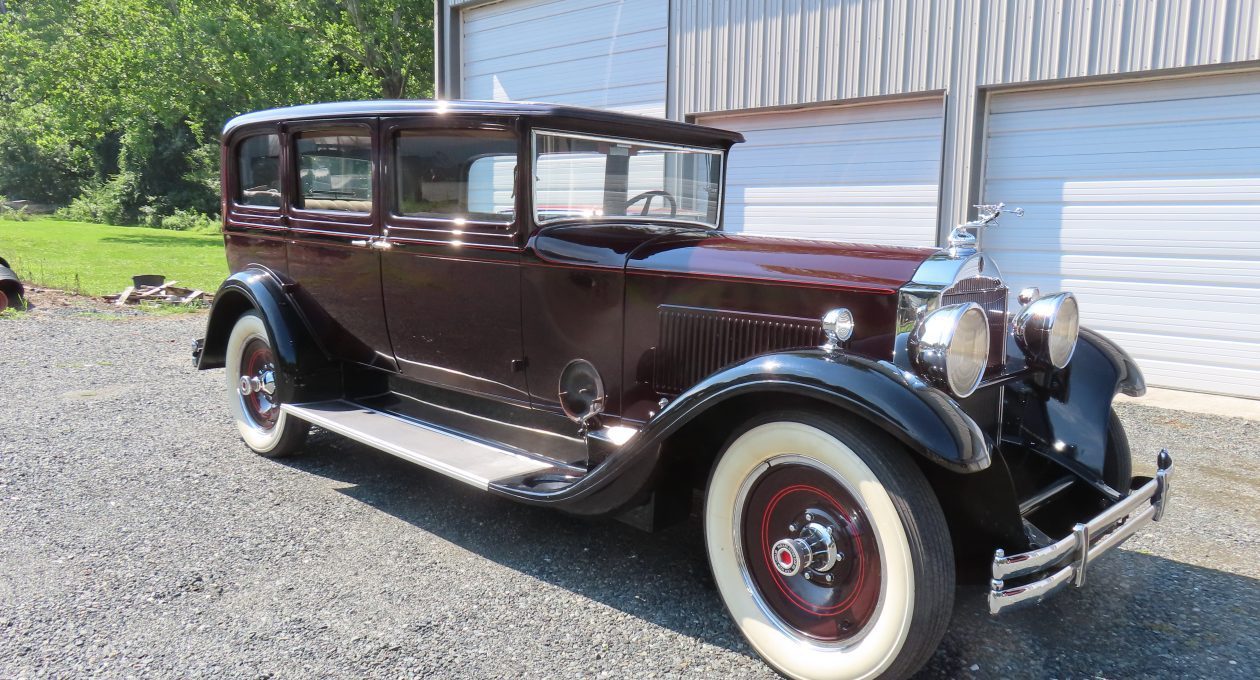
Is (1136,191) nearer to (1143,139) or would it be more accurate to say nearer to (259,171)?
(1143,139)

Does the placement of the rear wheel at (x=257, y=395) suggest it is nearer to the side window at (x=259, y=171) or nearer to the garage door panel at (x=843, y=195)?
the side window at (x=259, y=171)

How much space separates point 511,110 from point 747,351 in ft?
4.39

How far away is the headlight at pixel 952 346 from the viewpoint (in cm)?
246

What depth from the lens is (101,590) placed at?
2.96m

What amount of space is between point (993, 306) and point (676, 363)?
3.80 feet

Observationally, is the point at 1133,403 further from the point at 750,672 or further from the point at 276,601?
the point at 276,601

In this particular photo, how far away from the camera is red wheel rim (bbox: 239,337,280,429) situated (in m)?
4.55

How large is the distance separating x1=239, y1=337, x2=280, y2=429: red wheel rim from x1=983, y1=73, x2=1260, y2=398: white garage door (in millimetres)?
5490

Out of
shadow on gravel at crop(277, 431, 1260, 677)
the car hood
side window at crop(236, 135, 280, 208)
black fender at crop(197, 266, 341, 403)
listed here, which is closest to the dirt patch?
side window at crop(236, 135, 280, 208)

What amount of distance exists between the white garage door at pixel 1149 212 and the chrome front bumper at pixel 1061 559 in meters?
4.26

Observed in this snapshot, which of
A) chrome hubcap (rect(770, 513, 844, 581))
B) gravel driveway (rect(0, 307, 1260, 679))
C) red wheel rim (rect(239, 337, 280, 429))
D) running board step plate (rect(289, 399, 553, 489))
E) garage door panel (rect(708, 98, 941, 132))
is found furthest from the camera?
garage door panel (rect(708, 98, 941, 132))

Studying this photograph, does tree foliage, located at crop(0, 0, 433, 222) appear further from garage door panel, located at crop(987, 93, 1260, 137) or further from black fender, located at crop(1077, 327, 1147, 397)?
black fender, located at crop(1077, 327, 1147, 397)

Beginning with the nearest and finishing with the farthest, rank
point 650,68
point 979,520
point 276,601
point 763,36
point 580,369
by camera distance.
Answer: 1. point 979,520
2. point 276,601
3. point 580,369
4. point 763,36
5. point 650,68

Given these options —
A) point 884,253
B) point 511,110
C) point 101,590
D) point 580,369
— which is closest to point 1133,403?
point 884,253
